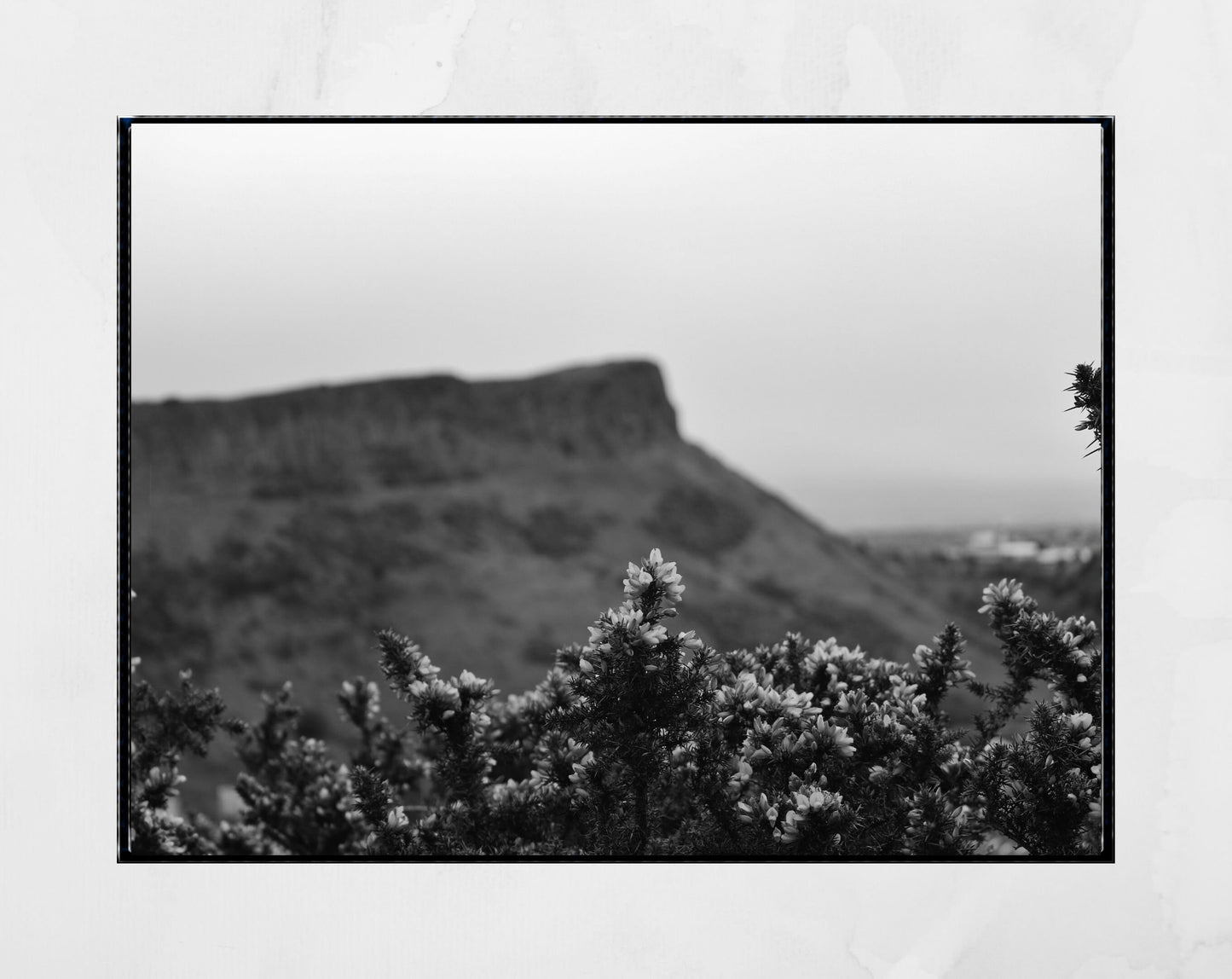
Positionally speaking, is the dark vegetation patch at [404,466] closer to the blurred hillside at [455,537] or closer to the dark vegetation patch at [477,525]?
the blurred hillside at [455,537]

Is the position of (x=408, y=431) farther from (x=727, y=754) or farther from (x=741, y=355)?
(x=727, y=754)

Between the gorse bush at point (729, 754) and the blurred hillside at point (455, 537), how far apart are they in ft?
5.37

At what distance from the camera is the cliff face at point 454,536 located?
5188mm

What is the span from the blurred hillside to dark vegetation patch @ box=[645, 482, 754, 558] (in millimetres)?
28

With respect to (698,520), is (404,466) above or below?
above

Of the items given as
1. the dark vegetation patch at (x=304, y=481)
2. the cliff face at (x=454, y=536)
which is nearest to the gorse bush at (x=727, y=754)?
the cliff face at (x=454, y=536)

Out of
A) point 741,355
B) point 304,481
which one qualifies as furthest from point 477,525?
point 741,355

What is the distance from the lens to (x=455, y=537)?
905 centimetres

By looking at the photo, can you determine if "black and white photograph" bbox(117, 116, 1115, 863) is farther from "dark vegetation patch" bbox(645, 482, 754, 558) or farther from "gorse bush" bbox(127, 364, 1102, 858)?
"dark vegetation patch" bbox(645, 482, 754, 558)

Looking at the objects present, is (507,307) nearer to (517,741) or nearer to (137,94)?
(137,94)

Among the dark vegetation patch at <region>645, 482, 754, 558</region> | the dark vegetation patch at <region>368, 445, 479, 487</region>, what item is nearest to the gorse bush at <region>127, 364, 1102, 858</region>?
the dark vegetation patch at <region>645, 482, 754, 558</region>

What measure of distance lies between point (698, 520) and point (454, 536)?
2.93 m
